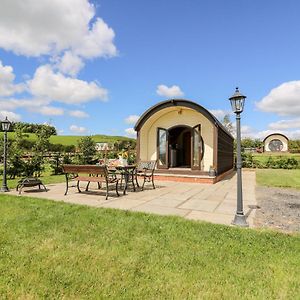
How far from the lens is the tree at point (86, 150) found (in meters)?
15.6

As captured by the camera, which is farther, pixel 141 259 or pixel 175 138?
pixel 175 138

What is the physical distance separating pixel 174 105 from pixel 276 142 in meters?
55.7

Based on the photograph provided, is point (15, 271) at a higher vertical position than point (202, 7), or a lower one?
lower

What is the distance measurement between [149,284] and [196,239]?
4.59 ft

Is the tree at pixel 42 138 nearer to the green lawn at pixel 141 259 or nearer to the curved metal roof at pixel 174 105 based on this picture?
the curved metal roof at pixel 174 105

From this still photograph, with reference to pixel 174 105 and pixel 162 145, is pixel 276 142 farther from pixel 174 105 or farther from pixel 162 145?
pixel 174 105

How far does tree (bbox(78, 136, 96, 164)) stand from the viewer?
15.6 m

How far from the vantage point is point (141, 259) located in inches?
137

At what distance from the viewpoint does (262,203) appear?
724cm

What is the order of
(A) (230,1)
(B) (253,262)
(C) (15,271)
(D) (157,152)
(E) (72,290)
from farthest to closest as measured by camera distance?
(D) (157,152), (A) (230,1), (B) (253,262), (C) (15,271), (E) (72,290)

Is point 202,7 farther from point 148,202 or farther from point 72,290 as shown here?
point 72,290

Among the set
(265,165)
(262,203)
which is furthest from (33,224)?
(265,165)

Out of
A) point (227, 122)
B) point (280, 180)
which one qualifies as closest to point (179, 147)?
point (280, 180)

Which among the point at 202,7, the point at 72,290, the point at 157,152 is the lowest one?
the point at 72,290
